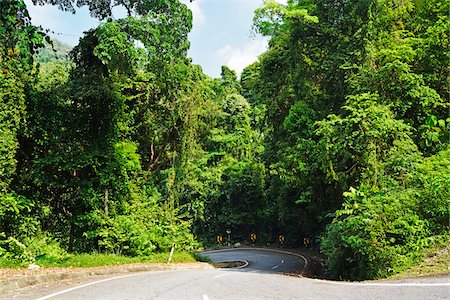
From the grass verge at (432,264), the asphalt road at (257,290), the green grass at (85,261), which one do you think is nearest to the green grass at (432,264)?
the grass verge at (432,264)

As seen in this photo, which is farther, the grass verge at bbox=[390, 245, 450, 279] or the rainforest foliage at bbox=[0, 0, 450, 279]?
the rainforest foliage at bbox=[0, 0, 450, 279]

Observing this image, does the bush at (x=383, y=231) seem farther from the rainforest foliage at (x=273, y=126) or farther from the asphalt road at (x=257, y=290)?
the asphalt road at (x=257, y=290)

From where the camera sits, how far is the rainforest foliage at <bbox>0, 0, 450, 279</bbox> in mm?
13912

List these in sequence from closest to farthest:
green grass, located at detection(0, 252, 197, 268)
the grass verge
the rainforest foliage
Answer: the grass verge
green grass, located at detection(0, 252, 197, 268)
the rainforest foliage

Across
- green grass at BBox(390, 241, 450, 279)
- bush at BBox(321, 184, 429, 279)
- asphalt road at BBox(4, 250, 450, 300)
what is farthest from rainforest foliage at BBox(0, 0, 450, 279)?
asphalt road at BBox(4, 250, 450, 300)

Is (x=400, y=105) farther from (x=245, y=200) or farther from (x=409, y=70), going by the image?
(x=245, y=200)

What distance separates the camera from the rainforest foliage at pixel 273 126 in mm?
13912

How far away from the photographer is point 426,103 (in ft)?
52.6

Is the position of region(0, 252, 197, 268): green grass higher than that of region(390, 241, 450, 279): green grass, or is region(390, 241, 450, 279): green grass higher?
region(0, 252, 197, 268): green grass

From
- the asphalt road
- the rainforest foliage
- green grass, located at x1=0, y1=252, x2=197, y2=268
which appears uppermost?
the rainforest foliage

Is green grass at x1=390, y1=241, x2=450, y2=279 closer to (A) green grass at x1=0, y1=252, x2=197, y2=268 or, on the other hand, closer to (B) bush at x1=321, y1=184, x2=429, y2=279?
(B) bush at x1=321, y1=184, x2=429, y2=279

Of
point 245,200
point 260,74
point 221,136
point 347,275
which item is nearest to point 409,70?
point 347,275

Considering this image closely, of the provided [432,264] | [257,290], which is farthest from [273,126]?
[257,290]

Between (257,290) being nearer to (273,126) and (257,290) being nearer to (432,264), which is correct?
(432,264)
